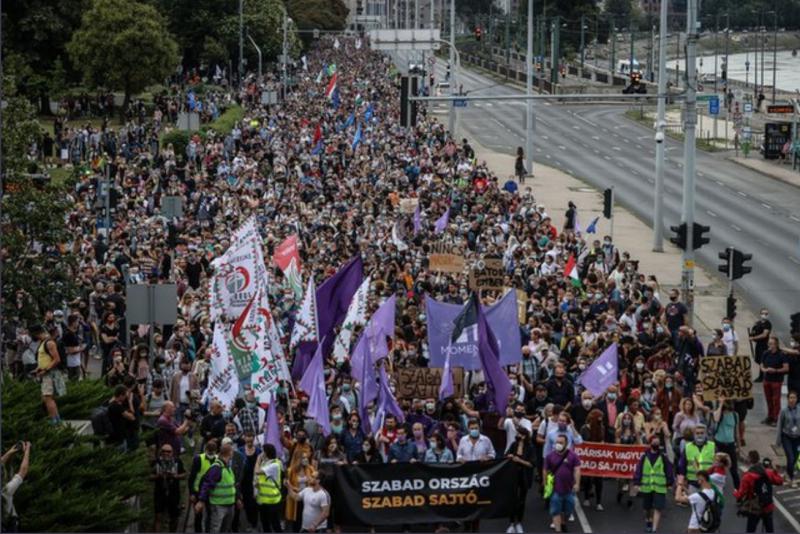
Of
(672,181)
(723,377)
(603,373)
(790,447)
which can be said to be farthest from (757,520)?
(672,181)

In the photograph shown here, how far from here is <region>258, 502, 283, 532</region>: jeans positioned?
20234mm

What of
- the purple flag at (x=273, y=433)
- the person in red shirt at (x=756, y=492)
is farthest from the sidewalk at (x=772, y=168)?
the purple flag at (x=273, y=433)

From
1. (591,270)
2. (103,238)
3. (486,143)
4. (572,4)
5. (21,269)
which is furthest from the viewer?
(572,4)

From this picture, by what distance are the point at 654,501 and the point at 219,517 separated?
199 inches

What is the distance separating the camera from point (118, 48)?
78125mm

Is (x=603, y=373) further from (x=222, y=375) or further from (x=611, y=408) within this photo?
(x=222, y=375)

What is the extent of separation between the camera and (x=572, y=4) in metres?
164

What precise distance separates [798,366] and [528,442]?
6449 millimetres

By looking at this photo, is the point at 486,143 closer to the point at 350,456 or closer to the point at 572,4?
the point at 350,456

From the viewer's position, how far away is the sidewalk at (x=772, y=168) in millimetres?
67438

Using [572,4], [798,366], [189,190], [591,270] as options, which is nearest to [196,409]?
[798,366]

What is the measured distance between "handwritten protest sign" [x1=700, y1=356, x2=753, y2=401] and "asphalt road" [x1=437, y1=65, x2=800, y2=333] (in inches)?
501

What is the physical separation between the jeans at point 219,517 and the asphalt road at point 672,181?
18946 millimetres

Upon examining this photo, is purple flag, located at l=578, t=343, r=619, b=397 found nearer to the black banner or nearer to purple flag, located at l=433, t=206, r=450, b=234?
the black banner
